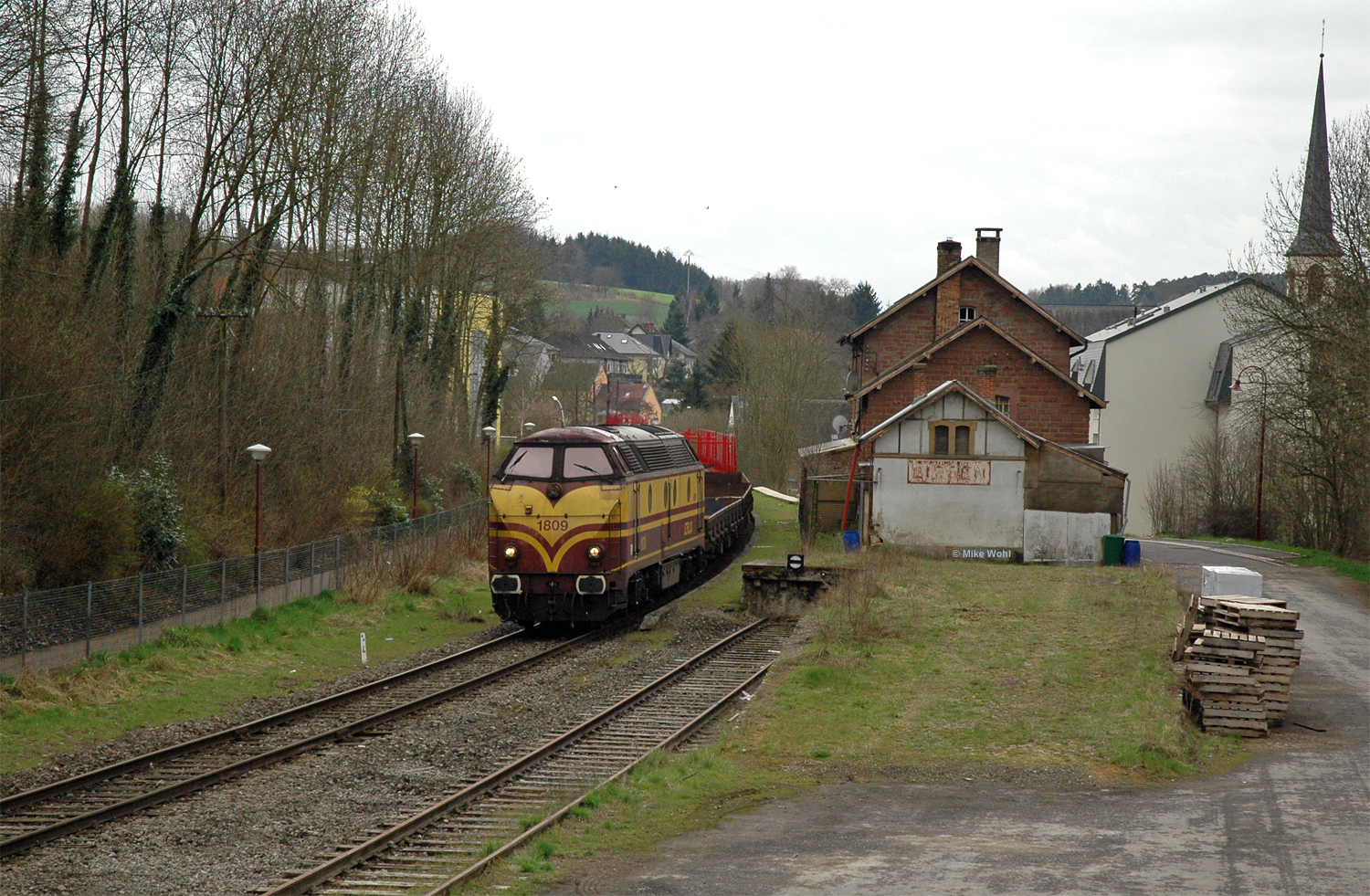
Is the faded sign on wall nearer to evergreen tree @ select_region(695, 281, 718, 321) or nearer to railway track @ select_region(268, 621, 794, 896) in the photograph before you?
railway track @ select_region(268, 621, 794, 896)

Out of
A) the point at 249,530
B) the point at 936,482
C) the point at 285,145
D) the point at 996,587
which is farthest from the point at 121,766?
the point at 936,482

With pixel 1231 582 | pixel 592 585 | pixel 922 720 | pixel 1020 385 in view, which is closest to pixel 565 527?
pixel 592 585

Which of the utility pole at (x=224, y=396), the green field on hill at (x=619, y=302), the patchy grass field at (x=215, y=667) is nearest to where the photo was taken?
the patchy grass field at (x=215, y=667)

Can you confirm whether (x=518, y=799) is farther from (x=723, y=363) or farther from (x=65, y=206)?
(x=723, y=363)

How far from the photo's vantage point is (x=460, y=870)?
897cm

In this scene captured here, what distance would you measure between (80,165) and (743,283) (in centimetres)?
14809

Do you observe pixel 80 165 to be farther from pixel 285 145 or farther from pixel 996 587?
pixel 996 587

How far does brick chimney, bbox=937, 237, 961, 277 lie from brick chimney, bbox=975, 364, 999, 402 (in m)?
7.11

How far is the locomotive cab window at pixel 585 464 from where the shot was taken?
66.4 ft

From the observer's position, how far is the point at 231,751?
12898 millimetres

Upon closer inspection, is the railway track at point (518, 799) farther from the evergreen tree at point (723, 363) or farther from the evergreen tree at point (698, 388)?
the evergreen tree at point (698, 388)

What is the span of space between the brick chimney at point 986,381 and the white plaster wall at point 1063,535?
10528 millimetres

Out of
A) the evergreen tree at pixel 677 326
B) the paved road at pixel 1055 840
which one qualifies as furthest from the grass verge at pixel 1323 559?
the evergreen tree at pixel 677 326

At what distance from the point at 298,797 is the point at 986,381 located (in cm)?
3406
